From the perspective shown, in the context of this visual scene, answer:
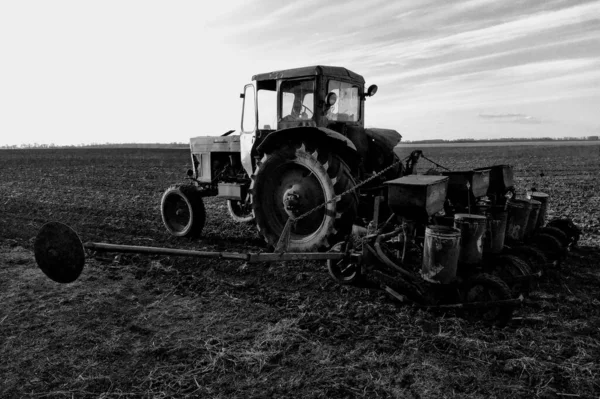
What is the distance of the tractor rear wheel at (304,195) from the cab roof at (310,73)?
100 centimetres

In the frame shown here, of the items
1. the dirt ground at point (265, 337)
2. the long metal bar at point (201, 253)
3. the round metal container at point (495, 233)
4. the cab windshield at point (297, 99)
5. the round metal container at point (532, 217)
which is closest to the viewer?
the dirt ground at point (265, 337)

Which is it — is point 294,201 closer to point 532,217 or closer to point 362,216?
point 362,216

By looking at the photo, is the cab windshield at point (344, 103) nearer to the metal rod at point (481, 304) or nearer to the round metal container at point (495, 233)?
the round metal container at point (495, 233)

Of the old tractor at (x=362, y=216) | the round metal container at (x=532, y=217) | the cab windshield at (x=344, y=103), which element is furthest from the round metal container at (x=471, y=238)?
the cab windshield at (x=344, y=103)

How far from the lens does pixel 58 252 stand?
3840 mm

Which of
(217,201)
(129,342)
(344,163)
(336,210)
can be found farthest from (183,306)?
(217,201)

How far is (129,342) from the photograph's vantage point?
343cm

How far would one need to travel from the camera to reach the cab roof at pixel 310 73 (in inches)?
212

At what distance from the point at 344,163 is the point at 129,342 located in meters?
2.90

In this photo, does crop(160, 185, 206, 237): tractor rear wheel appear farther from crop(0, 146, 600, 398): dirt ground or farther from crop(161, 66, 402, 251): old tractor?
crop(0, 146, 600, 398): dirt ground

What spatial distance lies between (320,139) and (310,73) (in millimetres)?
997

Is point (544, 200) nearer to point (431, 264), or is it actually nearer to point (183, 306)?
point (431, 264)

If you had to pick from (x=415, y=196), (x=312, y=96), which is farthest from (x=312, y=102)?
(x=415, y=196)

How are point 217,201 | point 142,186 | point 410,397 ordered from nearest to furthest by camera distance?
point 410,397, point 217,201, point 142,186
